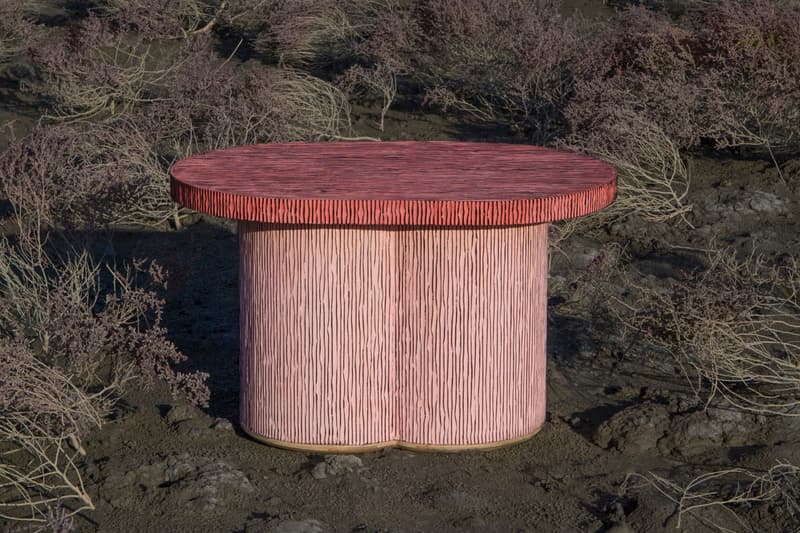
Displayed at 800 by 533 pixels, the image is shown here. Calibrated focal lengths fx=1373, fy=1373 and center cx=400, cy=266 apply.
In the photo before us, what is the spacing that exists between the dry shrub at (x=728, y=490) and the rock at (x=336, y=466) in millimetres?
1157

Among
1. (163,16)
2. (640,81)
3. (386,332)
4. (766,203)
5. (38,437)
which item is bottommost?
(766,203)

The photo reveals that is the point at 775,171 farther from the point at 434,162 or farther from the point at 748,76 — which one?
the point at 434,162

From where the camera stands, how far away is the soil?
554 cm

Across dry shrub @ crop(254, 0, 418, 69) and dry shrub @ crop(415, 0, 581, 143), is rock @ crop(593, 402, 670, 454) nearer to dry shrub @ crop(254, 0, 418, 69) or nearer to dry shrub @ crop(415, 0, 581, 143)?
dry shrub @ crop(415, 0, 581, 143)

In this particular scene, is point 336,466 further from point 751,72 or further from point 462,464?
point 751,72

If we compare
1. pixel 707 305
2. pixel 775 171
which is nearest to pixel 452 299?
pixel 707 305

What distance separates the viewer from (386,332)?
19.6ft

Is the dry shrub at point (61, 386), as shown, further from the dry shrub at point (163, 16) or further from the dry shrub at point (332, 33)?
the dry shrub at point (163, 16)

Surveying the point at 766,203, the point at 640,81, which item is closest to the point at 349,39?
the point at 640,81

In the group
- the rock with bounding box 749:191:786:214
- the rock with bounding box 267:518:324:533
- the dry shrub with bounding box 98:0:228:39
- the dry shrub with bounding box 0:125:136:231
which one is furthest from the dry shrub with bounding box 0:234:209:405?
the dry shrub with bounding box 98:0:228:39

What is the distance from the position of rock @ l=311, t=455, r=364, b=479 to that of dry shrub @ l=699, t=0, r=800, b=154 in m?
5.37

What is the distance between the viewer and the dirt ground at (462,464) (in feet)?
18.2

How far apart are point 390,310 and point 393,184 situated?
55 centimetres

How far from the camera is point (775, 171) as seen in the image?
10.7 m
